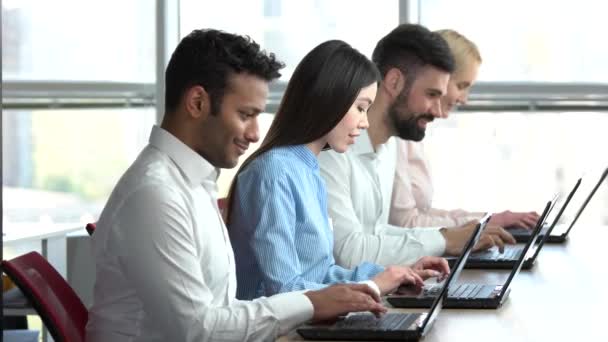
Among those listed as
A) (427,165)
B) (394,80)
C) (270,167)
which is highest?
(394,80)

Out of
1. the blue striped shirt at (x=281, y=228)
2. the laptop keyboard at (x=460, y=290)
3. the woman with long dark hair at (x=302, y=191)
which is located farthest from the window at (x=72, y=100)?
the laptop keyboard at (x=460, y=290)

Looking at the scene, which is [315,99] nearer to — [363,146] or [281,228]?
[281,228]

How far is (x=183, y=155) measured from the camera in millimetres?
2564

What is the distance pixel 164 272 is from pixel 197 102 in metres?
0.41

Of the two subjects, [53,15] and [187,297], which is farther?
[53,15]

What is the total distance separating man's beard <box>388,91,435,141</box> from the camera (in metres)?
4.34

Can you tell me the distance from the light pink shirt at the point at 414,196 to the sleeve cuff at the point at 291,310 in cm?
238

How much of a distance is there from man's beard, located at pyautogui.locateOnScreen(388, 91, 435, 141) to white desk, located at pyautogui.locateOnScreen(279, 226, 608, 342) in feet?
2.23

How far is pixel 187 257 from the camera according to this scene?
2.41 m

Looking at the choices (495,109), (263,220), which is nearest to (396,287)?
(263,220)

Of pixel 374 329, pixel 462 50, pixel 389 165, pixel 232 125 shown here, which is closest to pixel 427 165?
pixel 462 50

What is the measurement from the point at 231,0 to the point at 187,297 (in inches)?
174

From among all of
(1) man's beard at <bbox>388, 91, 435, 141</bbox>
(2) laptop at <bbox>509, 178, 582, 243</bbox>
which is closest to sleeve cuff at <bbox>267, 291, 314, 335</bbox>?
(1) man's beard at <bbox>388, 91, 435, 141</bbox>

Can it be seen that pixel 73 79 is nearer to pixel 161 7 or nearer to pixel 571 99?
pixel 161 7
